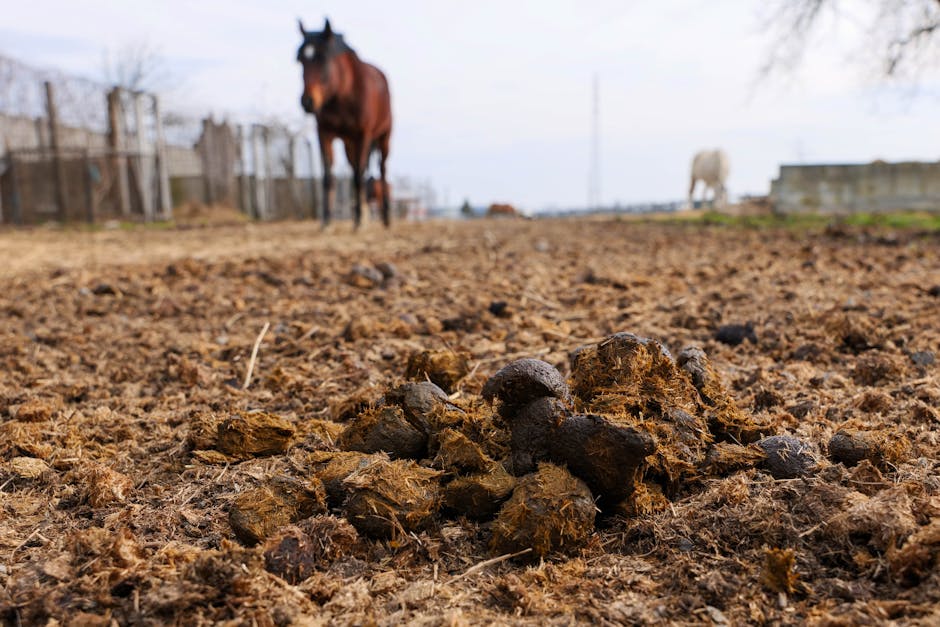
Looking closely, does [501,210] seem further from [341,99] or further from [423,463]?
[423,463]

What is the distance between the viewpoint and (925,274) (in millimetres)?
5688

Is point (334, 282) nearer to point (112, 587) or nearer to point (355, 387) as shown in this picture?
point (355, 387)

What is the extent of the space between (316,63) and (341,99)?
0.87 m

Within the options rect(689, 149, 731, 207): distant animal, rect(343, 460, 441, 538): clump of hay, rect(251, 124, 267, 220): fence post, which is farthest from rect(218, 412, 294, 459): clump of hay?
rect(689, 149, 731, 207): distant animal

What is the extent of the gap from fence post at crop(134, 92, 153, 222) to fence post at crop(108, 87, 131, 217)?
35 centimetres

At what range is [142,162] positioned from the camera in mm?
16016

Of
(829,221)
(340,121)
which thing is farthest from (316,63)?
(829,221)

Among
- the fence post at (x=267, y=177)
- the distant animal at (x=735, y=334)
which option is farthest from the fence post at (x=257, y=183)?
the distant animal at (x=735, y=334)

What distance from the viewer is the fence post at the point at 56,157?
1505 cm

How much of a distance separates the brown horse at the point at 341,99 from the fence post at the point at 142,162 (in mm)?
6848

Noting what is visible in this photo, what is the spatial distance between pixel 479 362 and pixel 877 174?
49.7 feet

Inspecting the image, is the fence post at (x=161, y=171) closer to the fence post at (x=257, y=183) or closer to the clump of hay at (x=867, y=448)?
the fence post at (x=257, y=183)

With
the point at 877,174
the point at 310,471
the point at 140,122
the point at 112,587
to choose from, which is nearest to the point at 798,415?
the point at 310,471

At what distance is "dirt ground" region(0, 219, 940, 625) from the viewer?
1.51 meters
